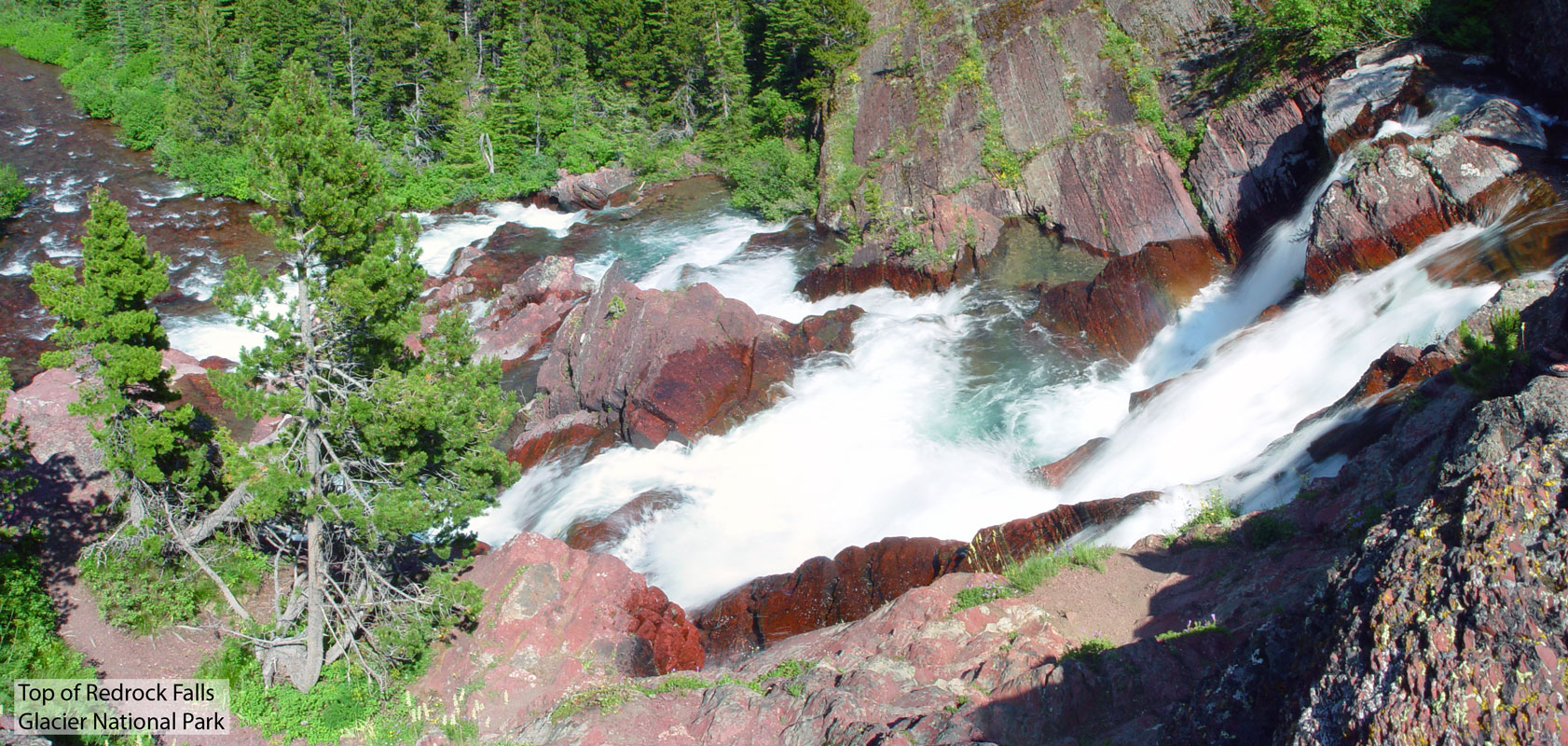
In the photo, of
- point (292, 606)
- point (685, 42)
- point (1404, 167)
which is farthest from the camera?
point (685, 42)

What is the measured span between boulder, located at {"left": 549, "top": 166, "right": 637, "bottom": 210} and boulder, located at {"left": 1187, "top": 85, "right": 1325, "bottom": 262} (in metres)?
22.4

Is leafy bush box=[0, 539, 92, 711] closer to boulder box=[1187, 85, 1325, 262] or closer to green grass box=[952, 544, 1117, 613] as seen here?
green grass box=[952, 544, 1117, 613]

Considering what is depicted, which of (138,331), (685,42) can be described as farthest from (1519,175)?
(685,42)

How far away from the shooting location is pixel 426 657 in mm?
10805

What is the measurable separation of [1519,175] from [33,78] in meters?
63.9

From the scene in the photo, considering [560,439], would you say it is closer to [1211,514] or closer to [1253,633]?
[1211,514]

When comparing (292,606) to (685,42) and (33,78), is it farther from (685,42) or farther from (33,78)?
(33,78)

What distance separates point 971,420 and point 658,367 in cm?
655

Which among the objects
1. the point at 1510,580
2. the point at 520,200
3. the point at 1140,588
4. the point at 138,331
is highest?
the point at 1510,580

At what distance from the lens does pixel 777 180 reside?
31953 mm

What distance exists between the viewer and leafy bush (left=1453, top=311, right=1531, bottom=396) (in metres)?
7.37

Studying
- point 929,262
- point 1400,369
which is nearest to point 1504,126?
point 1400,369

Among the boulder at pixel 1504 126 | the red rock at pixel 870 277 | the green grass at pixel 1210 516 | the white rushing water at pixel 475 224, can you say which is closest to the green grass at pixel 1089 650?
the green grass at pixel 1210 516

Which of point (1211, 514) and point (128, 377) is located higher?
point (128, 377)
